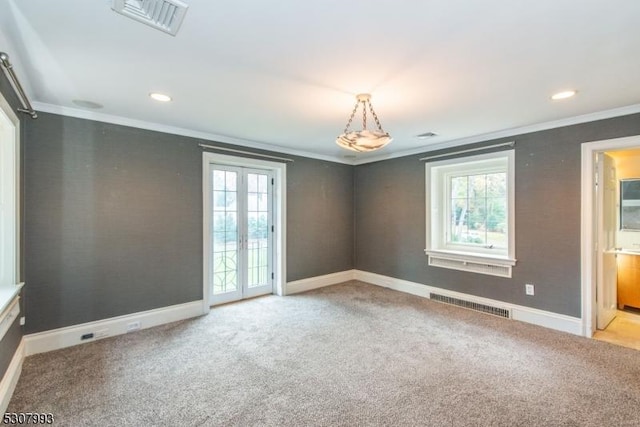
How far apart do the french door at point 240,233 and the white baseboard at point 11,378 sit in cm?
198

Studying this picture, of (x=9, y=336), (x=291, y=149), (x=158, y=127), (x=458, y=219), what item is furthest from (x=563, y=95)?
(x=9, y=336)

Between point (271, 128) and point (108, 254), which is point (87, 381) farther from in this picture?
point (271, 128)

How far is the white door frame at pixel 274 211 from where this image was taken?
3949mm

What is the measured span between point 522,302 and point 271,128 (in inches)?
149

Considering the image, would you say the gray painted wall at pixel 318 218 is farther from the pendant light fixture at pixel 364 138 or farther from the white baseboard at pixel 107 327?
the pendant light fixture at pixel 364 138


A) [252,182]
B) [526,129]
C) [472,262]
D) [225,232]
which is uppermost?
[526,129]

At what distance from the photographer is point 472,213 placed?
14.5ft

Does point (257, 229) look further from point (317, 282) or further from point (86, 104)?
point (86, 104)

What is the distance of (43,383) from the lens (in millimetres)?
2336

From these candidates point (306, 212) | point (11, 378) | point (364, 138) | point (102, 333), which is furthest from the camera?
point (306, 212)

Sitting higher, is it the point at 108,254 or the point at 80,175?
the point at 80,175

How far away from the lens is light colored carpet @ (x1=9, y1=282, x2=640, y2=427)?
1992 millimetres

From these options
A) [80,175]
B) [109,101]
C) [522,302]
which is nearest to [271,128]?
[109,101]

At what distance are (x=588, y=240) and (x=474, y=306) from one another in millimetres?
1533
